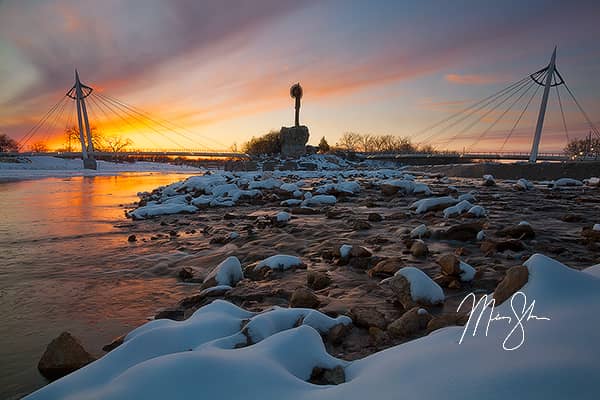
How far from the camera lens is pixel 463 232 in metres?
3.46

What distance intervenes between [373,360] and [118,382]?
95 cm

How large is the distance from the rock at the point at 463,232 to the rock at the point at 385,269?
47.4 inches

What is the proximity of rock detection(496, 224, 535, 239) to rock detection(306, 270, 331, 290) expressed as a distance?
2238mm

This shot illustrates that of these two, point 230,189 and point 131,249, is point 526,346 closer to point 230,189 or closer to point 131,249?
point 131,249

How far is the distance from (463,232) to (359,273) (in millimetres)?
1555

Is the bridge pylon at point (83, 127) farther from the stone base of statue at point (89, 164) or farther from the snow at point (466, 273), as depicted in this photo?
the snow at point (466, 273)

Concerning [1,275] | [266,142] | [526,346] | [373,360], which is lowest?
[1,275]

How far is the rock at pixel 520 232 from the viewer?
133 inches

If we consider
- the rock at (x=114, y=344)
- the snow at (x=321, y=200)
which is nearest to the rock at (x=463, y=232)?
the rock at (x=114, y=344)

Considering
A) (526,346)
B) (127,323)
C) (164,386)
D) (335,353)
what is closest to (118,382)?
(164,386)

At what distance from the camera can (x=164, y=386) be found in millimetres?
1053

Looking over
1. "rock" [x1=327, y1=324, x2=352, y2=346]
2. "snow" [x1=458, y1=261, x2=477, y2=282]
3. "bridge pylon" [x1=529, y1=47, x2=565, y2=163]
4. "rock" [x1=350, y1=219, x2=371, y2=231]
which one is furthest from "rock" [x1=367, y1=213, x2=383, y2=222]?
"bridge pylon" [x1=529, y1=47, x2=565, y2=163]

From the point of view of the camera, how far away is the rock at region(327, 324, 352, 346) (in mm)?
1642

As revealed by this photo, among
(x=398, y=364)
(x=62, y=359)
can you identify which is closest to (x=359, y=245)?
(x=398, y=364)
